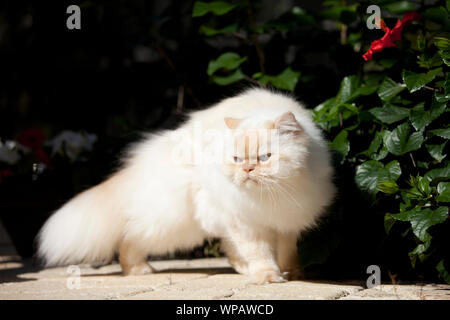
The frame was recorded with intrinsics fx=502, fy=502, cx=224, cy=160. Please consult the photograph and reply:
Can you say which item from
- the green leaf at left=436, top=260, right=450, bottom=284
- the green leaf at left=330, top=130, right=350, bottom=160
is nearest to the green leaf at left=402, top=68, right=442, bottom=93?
the green leaf at left=330, top=130, right=350, bottom=160

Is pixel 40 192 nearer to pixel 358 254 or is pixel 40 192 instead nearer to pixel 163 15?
pixel 163 15

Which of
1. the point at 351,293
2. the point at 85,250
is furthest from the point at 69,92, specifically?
the point at 351,293

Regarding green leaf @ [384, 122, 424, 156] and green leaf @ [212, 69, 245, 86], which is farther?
green leaf @ [212, 69, 245, 86]

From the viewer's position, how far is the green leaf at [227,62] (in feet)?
10.0

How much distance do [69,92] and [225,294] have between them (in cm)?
306

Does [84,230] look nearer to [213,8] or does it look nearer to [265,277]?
[265,277]

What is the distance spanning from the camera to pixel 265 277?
7.41 feet

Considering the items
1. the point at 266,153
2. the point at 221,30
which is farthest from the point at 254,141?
the point at 221,30

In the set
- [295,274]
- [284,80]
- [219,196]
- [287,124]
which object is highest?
[284,80]

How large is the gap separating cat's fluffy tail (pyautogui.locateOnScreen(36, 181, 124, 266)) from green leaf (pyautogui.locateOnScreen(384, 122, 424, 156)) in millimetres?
1382

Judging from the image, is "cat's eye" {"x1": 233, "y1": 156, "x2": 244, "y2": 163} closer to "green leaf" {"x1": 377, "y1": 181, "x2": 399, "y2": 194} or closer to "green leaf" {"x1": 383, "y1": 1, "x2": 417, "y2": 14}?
"green leaf" {"x1": 377, "y1": 181, "x2": 399, "y2": 194}

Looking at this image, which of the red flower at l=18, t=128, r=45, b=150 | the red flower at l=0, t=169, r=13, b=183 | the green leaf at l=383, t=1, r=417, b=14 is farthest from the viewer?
the red flower at l=18, t=128, r=45, b=150

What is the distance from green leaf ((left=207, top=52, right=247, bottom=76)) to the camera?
305cm

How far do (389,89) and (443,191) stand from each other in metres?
0.58
